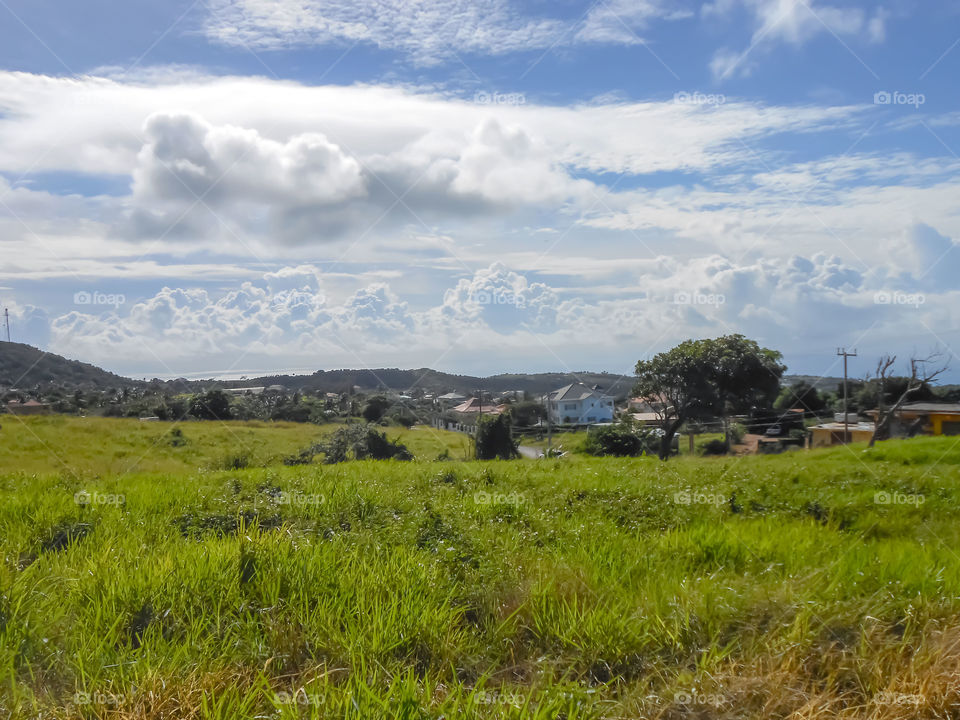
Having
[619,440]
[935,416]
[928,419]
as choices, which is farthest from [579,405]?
[935,416]

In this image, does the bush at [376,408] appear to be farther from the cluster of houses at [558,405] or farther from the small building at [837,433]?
the small building at [837,433]

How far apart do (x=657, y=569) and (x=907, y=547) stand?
3.57 meters

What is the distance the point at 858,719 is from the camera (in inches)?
166

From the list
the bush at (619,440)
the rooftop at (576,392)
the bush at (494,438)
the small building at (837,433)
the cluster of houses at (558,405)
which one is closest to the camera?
the bush at (494,438)

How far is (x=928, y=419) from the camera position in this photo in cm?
4428

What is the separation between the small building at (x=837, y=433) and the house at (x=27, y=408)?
42802 mm

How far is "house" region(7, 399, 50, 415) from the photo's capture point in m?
25.8

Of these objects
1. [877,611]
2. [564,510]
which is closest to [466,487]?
[564,510]

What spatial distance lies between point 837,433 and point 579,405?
1853 cm

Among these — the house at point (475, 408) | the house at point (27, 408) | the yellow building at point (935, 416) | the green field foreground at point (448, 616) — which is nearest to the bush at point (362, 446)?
the house at point (475, 408)

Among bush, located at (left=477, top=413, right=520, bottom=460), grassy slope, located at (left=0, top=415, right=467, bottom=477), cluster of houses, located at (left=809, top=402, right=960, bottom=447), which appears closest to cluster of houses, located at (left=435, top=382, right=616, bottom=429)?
bush, located at (left=477, top=413, right=520, bottom=460)

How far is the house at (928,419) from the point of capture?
43.8 metres

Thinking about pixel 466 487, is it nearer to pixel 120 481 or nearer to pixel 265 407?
pixel 120 481

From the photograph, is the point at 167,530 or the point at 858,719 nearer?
the point at 858,719
